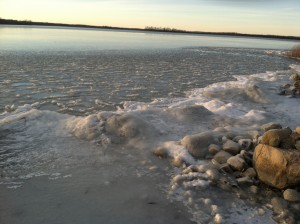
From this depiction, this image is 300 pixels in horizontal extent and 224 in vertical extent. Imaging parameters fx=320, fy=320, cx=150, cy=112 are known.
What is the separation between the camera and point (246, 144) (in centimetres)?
746

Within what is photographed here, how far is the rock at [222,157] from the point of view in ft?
22.9

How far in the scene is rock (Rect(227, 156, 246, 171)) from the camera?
6.60 meters

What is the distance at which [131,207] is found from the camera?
17.5ft

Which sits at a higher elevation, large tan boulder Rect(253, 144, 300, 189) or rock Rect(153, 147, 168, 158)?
large tan boulder Rect(253, 144, 300, 189)

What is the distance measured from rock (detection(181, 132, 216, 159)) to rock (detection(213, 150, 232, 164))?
0.38 metres

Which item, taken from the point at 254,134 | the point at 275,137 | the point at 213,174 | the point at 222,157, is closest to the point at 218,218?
the point at 213,174

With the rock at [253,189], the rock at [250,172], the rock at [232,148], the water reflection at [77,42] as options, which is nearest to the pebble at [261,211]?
the rock at [253,189]

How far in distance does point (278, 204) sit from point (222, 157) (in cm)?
172

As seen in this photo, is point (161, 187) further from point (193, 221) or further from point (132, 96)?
point (132, 96)

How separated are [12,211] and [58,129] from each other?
12.8 feet

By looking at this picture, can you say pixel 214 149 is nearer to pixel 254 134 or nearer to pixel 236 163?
pixel 236 163

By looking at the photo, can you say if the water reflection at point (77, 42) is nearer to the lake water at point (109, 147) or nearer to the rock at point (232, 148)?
the lake water at point (109, 147)

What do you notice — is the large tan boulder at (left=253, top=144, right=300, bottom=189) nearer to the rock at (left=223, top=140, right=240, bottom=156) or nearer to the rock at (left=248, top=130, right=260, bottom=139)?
the rock at (left=223, top=140, right=240, bottom=156)

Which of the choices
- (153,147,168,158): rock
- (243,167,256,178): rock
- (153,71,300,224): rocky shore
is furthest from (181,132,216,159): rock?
(243,167,256,178): rock
